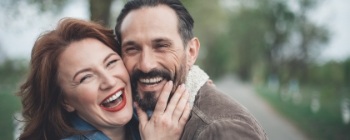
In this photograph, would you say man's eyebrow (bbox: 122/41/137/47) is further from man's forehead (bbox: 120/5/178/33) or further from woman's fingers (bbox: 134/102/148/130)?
woman's fingers (bbox: 134/102/148/130)

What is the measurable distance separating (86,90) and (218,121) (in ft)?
2.88

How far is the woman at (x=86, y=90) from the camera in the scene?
2670mm

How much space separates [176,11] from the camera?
2830 mm

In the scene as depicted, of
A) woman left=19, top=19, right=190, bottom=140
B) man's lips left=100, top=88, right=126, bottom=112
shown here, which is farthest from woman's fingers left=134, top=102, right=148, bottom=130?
man's lips left=100, top=88, right=126, bottom=112

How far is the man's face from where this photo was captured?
2.66 meters

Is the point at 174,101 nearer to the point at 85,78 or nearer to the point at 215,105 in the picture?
the point at 215,105

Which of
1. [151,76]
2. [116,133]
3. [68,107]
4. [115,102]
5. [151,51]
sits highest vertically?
[151,51]

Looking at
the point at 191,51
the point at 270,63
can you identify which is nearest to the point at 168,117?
the point at 191,51

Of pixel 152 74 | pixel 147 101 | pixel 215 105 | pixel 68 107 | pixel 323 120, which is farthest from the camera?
pixel 323 120

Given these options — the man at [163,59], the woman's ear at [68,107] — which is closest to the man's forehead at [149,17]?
the man at [163,59]

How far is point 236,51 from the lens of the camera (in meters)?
53.4

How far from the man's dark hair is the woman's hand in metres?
0.41

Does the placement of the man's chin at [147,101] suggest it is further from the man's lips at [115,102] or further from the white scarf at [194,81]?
the white scarf at [194,81]

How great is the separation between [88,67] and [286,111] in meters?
13.2
